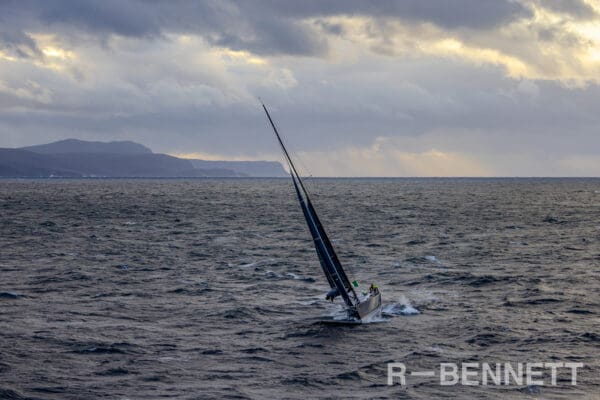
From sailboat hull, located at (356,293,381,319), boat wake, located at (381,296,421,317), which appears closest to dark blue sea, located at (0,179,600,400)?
boat wake, located at (381,296,421,317)

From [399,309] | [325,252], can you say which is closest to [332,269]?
[325,252]

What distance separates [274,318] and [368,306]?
5.34 m

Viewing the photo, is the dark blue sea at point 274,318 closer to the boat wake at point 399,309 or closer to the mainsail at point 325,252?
the boat wake at point 399,309

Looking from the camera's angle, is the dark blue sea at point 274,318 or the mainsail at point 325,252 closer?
the dark blue sea at point 274,318

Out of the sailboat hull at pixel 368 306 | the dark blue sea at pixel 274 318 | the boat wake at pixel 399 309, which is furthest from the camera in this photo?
the boat wake at pixel 399 309

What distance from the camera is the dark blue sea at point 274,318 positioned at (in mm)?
27859

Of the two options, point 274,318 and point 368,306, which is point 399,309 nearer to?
point 368,306

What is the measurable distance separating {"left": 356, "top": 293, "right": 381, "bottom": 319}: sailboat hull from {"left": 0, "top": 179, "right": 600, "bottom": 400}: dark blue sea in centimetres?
68

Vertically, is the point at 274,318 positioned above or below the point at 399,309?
below

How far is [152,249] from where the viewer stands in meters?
70.0

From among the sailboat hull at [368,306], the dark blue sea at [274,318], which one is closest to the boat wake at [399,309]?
the dark blue sea at [274,318]

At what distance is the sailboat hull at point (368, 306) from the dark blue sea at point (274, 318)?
0.68 m

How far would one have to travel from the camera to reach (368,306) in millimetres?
38375

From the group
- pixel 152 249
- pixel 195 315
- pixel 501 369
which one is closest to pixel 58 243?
Result: pixel 152 249
